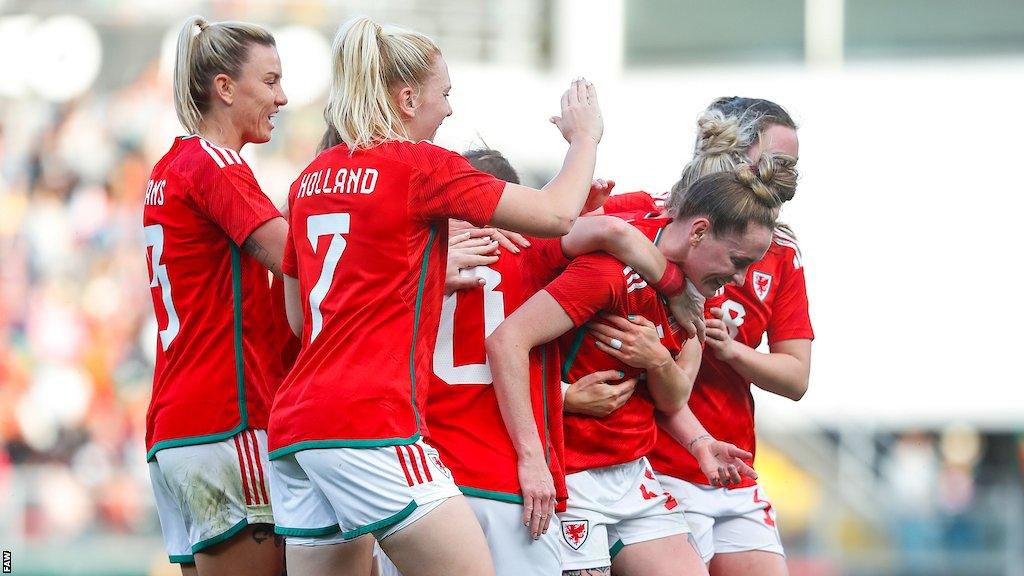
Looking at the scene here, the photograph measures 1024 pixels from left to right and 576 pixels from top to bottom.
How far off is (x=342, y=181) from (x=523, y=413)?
0.75m

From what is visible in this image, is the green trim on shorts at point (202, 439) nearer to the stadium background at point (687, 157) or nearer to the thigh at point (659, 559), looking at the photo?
the thigh at point (659, 559)

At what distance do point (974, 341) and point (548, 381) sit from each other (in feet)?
44.4

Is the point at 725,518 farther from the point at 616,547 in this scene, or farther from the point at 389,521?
the point at 389,521

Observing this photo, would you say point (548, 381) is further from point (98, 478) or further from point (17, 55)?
point (17, 55)

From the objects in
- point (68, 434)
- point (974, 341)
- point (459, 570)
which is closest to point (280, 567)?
point (459, 570)

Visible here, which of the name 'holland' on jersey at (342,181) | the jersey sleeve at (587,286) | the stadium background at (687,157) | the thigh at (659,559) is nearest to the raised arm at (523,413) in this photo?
the jersey sleeve at (587,286)

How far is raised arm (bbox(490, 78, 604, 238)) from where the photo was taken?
2777mm

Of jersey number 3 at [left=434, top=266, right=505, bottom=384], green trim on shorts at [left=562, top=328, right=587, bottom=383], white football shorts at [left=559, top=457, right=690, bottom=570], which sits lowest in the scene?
white football shorts at [left=559, top=457, right=690, bottom=570]

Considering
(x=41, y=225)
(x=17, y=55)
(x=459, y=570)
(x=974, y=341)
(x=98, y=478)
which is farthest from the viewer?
(x=974, y=341)

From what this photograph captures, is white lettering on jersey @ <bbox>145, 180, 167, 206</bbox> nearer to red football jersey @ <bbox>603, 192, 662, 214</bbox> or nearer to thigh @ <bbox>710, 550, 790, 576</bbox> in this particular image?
red football jersey @ <bbox>603, 192, 662, 214</bbox>

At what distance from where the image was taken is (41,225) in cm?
Answer: 1304

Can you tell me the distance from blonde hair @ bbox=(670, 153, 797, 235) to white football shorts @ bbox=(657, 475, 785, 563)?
954 millimetres

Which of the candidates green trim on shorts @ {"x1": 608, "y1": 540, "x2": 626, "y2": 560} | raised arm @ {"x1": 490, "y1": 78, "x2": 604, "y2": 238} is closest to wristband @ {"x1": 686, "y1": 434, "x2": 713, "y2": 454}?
green trim on shorts @ {"x1": 608, "y1": 540, "x2": 626, "y2": 560}

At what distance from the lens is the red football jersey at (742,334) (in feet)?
12.6
